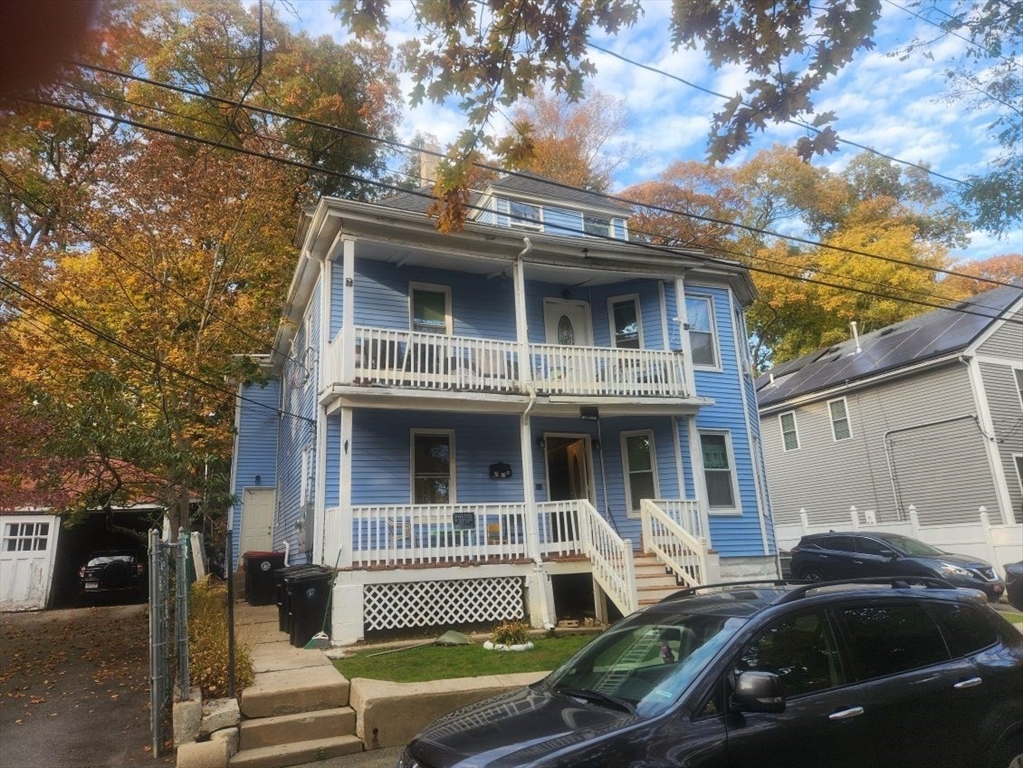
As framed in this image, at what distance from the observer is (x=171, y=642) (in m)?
6.55

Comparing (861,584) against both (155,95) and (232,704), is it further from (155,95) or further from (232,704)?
(155,95)

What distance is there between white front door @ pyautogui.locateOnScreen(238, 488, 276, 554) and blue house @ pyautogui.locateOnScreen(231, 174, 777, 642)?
2.61m

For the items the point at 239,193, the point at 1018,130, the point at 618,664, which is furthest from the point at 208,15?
the point at 618,664

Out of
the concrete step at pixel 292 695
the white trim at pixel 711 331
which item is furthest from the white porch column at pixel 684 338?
the concrete step at pixel 292 695

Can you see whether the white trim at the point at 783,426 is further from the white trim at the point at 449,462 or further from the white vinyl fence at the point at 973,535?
the white trim at the point at 449,462

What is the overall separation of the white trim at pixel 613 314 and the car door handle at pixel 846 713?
1101 centimetres

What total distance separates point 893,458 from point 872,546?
7.30m

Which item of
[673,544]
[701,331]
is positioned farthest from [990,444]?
[673,544]

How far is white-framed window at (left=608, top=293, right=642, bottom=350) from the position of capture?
14.3 metres

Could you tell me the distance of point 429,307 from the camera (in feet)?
43.0

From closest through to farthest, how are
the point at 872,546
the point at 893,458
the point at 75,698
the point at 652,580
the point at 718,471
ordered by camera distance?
the point at 75,698 < the point at 652,580 < the point at 718,471 < the point at 872,546 < the point at 893,458

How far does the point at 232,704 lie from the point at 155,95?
2059cm

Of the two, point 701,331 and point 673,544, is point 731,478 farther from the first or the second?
point 701,331

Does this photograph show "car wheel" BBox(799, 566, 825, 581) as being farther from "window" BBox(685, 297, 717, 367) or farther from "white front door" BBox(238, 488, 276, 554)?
"white front door" BBox(238, 488, 276, 554)
